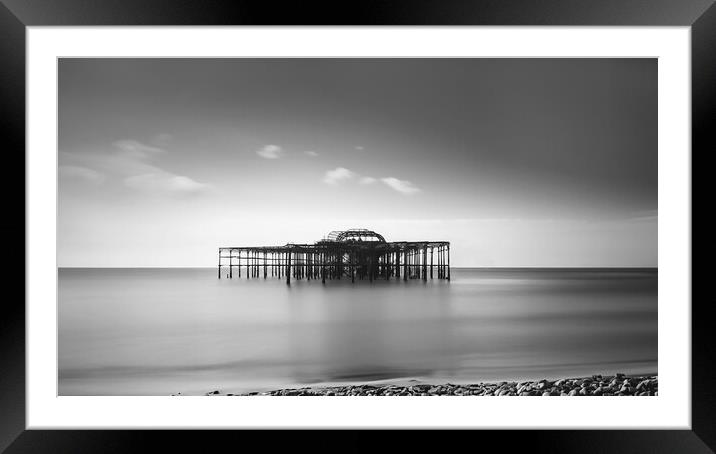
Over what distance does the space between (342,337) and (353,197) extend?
7.84ft

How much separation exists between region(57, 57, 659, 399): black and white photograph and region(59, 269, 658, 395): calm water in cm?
4

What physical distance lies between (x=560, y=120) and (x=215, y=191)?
17.3 ft

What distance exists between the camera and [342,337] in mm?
6137

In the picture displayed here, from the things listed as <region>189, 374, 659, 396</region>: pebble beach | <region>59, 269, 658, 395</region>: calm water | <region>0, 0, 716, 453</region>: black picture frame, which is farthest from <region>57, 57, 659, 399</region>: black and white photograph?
<region>0, 0, 716, 453</region>: black picture frame

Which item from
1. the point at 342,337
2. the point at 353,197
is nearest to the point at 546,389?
the point at 342,337

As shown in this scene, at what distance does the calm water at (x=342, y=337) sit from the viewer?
16.0 ft

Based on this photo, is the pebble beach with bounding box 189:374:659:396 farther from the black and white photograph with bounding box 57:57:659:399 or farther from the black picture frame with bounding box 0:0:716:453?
the black picture frame with bounding box 0:0:716:453

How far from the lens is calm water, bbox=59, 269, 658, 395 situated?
4.87 metres

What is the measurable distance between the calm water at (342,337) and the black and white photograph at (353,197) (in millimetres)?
43

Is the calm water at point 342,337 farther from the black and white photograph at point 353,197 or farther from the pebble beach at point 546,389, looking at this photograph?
the pebble beach at point 546,389
